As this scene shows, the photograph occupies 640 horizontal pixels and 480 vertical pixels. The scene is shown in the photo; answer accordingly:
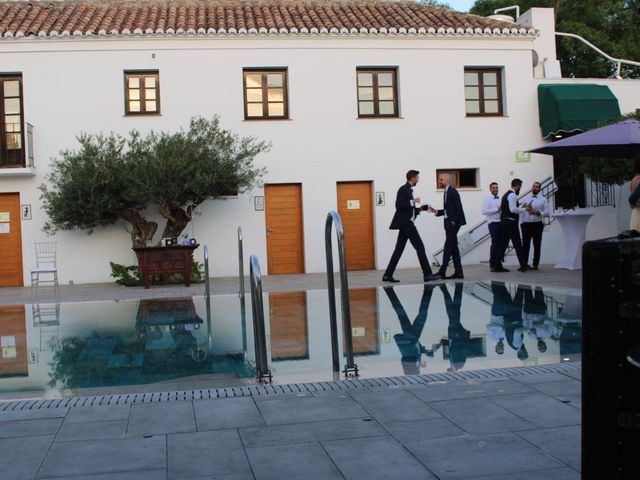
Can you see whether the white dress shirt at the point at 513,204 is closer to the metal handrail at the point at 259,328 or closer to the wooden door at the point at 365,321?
the wooden door at the point at 365,321

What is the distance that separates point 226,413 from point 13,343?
16.2 ft

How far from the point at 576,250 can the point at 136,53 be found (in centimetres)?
1133

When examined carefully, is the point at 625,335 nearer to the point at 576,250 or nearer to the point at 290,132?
the point at 576,250

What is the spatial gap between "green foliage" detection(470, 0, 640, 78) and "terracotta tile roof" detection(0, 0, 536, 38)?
11915 millimetres

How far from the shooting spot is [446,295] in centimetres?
1184

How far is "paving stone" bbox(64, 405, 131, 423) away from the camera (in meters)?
5.18

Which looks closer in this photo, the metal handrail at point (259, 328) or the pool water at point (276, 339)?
the metal handrail at point (259, 328)

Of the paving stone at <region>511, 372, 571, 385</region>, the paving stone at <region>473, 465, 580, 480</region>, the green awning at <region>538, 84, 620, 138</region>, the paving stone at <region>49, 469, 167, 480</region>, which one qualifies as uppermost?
the green awning at <region>538, 84, 620, 138</region>

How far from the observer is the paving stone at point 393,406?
5008 mm

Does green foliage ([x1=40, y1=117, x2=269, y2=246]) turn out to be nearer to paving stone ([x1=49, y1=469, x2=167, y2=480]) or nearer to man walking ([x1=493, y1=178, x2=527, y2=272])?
→ man walking ([x1=493, y1=178, x2=527, y2=272])

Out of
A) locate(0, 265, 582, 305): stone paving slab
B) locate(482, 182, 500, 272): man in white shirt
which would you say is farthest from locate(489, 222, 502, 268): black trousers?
locate(0, 265, 582, 305): stone paving slab

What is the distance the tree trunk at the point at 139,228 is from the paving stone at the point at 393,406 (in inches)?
522

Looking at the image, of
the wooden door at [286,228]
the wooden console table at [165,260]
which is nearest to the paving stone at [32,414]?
the wooden console table at [165,260]

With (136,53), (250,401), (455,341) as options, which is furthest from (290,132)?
(250,401)
